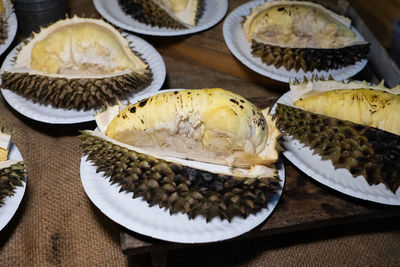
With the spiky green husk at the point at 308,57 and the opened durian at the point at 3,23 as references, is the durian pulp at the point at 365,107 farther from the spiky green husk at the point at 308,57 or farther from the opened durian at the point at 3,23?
the opened durian at the point at 3,23

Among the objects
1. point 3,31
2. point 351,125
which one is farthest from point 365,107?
point 3,31

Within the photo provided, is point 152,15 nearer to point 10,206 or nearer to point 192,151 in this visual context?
point 192,151

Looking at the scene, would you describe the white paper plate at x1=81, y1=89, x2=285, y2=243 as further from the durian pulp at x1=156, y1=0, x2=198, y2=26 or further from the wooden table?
the durian pulp at x1=156, y1=0, x2=198, y2=26

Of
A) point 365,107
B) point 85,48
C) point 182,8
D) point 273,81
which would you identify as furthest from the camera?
point 182,8

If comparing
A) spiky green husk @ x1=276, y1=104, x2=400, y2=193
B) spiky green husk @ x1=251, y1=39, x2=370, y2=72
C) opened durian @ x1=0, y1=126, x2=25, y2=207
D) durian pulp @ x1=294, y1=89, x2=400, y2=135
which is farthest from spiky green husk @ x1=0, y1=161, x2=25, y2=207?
spiky green husk @ x1=251, y1=39, x2=370, y2=72

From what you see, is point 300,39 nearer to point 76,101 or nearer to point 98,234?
point 76,101

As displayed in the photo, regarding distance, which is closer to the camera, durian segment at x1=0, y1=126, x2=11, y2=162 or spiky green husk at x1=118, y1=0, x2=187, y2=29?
durian segment at x1=0, y1=126, x2=11, y2=162

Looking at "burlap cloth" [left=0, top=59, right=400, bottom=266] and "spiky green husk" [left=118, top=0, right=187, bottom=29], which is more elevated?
"spiky green husk" [left=118, top=0, right=187, bottom=29]
